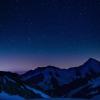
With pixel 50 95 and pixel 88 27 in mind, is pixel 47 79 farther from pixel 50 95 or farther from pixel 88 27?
pixel 88 27

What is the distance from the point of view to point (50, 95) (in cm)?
652

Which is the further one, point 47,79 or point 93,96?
point 47,79

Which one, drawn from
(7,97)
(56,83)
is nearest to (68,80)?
(56,83)

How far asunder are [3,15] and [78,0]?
1019mm

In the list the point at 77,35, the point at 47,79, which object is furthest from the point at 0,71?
the point at 77,35

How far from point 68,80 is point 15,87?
2.39 feet

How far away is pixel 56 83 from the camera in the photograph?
6.69 m

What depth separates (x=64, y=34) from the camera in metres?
6.60

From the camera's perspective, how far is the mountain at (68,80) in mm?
6531

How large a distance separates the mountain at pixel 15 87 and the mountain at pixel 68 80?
78mm

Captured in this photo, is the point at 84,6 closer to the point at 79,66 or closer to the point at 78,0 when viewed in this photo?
the point at 78,0

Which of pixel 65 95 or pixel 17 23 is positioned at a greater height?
pixel 17 23

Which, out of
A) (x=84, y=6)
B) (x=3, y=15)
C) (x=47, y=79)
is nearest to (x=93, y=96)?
(x=47, y=79)

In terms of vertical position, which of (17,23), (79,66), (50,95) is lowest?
(50,95)
